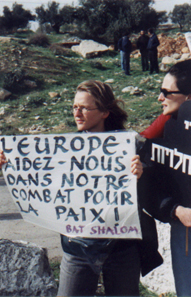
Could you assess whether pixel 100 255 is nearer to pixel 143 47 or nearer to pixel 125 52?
pixel 125 52

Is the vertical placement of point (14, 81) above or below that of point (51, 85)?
above

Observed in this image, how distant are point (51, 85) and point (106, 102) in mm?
7006

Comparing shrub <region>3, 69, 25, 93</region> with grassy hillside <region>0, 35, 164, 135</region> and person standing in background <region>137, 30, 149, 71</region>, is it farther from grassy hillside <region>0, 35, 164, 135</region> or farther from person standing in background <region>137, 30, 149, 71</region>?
person standing in background <region>137, 30, 149, 71</region>

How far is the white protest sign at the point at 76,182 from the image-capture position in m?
1.72

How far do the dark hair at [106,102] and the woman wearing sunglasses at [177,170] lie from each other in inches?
8.4

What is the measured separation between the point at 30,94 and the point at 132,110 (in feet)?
8.07

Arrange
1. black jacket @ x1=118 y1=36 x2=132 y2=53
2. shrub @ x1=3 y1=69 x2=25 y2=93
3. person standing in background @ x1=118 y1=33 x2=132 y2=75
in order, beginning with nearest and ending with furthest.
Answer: shrub @ x1=3 y1=69 x2=25 y2=93 → black jacket @ x1=118 y1=36 x2=132 y2=53 → person standing in background @ x1=118 y1=33 x2=132 y2=75

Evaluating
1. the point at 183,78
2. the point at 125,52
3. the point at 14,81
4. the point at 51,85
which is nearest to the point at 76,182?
the point at 183,78

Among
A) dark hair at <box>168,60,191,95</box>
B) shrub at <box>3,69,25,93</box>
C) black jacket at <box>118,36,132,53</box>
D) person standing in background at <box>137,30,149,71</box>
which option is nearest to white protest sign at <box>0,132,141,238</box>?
dark hair at <box>168,60,191,95</box>

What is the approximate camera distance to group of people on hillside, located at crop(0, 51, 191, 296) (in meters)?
1.62

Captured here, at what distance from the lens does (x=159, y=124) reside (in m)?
1.93

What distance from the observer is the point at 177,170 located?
1.76 m

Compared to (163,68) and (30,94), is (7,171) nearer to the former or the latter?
(30,94)

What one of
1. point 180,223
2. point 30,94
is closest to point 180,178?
point 180,223
